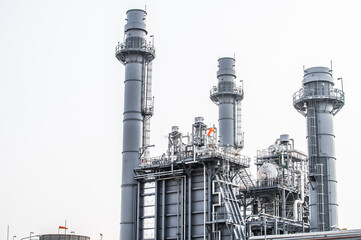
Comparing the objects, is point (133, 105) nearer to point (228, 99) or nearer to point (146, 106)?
point (146, 106)

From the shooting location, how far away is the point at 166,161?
63.1 meters

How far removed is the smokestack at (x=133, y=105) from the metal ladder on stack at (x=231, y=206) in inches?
411

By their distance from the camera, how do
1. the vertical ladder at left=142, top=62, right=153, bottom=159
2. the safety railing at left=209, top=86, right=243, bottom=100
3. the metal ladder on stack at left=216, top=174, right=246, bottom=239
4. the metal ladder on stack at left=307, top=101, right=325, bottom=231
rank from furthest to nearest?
1. the safety railing at left=209, top=86, right=243, bottom=100
2. the vertical ladder at left=142, top=62, right=153, bottom=159
3. the metal ladder on stack at left=307, top=101, right=325, bottom=231
4. the metal ladder on stack at left=216, top=174, right=246, bottom=239

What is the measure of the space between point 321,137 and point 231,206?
1161 cm

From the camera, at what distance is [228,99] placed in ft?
273

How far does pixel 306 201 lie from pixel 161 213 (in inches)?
788

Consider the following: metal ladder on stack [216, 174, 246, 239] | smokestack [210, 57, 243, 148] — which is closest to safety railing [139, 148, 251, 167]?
metal ladder on stack [216, 174, 246, 239]

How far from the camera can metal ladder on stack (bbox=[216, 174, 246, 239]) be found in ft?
192

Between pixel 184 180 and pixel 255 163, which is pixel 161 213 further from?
pixel 255 163

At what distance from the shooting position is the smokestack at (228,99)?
8300cm

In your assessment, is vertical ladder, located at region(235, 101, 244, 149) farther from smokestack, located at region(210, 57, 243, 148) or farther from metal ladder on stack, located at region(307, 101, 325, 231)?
metal ladder on stack, located at region(307, 101, 325, 231)

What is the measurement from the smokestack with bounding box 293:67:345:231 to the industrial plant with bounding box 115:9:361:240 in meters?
0.10

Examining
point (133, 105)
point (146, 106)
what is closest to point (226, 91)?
point (146, 106)

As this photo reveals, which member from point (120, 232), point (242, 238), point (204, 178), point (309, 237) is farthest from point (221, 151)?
point (309, 237)
